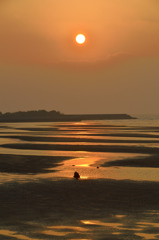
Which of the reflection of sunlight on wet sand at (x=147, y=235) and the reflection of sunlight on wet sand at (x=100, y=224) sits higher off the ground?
the reflection of sunlight on wet sand at (x=100, y=224)

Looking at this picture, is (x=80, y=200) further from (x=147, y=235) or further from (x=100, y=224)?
(x=147, y=235)

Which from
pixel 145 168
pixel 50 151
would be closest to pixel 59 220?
pixel 145 168

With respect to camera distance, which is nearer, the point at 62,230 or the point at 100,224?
the point at 62,230

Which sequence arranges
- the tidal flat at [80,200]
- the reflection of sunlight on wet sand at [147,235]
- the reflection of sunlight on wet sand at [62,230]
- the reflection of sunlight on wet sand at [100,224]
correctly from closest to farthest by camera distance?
the reflection of sunlight on wet sand at [147,235]
the reflection of sunlight on wet sand at [62,230]
the tidal flat at [80,200]
the reflection of sunlight on wet sand at [100,224]

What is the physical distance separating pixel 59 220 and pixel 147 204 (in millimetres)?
3867

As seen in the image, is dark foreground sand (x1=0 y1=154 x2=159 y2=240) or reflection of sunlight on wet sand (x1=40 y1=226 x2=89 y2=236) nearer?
reflection of sunlight on wet sand (x1=40 y1=226 x2=89 y2=236)

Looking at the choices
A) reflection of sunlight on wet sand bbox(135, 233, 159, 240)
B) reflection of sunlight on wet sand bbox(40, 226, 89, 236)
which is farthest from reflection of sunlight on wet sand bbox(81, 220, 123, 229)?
reflection of sunlight on wet sand bbox(135, 233, 159, 240)

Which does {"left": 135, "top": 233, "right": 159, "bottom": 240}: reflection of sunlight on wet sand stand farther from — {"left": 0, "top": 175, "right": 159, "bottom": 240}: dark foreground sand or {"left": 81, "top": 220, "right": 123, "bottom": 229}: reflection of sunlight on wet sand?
{"left": 81, "top": 220, "right": 123, "bottom": 229}: reflection of sunlight on wet sand

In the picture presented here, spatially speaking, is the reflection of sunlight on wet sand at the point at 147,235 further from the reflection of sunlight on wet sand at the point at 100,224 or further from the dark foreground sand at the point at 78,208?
the reflection of sunlight on wet sand at the point at 100,224

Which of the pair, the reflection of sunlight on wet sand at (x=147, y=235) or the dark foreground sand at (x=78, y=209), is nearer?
the reflection of sunlight on wet sand at (x=147, y=235)

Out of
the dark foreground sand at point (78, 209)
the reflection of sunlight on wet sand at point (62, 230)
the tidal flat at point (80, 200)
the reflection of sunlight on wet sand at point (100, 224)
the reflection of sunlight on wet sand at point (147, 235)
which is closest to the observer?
the reflection of sunlight on wet sand at point (147, 235)

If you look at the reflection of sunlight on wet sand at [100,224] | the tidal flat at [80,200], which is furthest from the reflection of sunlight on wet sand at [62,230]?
the reflection of sunlight on wet sand at [100,224]

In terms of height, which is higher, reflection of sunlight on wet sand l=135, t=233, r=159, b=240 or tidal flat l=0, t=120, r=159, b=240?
tidal flat l=0, t=120, r=159, b=240

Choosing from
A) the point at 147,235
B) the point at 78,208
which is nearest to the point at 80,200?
the point at 78,208
